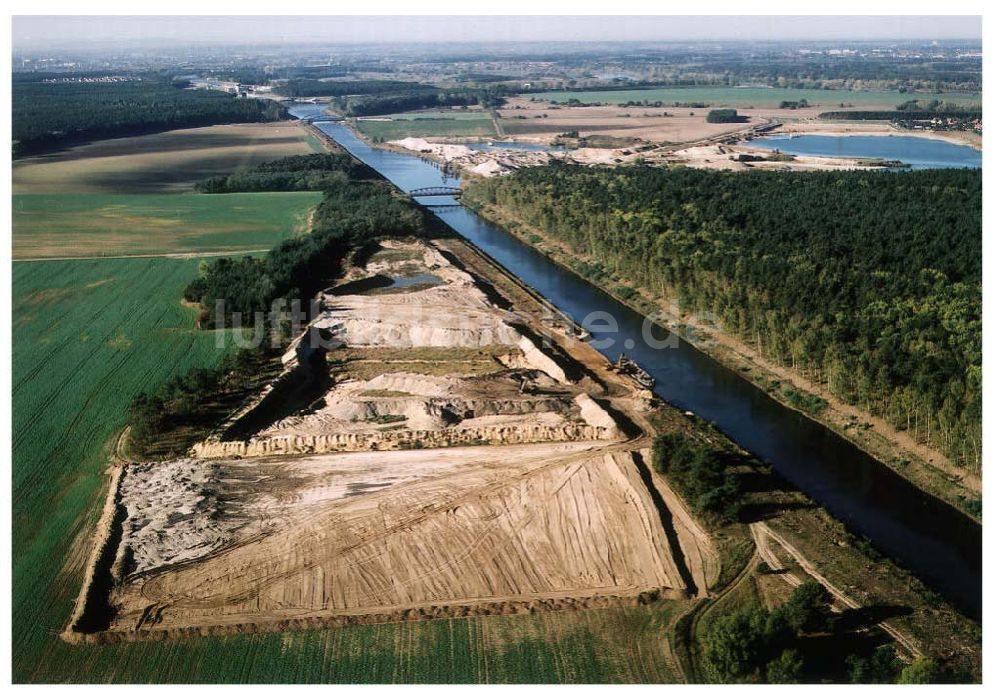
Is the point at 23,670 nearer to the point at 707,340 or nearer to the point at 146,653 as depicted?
the point at 146,653

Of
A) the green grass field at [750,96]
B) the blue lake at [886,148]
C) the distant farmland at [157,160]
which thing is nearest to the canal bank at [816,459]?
the distant farmland at [157,160]

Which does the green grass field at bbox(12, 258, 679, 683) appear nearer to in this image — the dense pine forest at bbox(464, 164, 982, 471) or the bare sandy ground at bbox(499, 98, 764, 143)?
the dense pine forest at bbox(464, 164, 982, 471)

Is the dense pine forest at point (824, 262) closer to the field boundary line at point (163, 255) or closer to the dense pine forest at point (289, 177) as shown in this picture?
the dense pine forest at point (289, 177)

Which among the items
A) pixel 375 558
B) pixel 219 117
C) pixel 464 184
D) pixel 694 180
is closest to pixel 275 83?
pixel 219 117

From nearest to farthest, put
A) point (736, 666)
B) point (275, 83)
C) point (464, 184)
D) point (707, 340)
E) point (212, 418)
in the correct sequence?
point (736, 666)
point (212, 418)
point (707, 340)
point (464, 184)
point (275, 83)

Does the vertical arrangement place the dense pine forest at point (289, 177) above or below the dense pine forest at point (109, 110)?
below

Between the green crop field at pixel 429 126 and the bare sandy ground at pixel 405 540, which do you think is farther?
the green crop field at pixel 429 126

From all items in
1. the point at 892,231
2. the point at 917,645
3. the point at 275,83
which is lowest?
the point at 917,645
